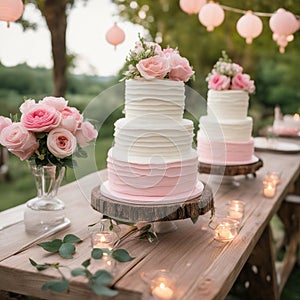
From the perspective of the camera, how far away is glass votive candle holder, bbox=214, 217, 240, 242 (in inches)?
65.6

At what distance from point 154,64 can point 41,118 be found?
0.41 meters

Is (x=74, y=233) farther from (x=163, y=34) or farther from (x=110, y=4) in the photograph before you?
(x=163, y=34)

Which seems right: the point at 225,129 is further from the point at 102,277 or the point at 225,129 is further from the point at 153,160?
the point at 102,277

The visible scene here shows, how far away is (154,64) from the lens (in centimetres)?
163

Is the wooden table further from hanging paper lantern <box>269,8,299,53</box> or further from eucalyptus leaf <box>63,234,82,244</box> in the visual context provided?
hanging paper lantern <box>269,8,299,53</box>

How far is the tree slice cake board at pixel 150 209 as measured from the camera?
1.57m

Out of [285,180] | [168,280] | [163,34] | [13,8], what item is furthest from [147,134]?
[163,34]

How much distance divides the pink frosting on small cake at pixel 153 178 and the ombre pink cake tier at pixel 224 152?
2.59ft

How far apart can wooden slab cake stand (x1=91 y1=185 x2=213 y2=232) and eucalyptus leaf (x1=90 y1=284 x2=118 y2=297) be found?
357 millimetres

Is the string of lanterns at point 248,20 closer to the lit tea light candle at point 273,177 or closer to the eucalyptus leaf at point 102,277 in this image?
→ the lit tea light candle at point 273,177

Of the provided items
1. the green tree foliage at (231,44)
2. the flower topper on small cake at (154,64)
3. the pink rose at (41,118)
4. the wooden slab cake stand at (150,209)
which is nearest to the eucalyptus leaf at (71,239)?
the wooden slab cake stand at (150,209)

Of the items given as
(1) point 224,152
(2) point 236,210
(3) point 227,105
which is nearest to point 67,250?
(2) point 236,210

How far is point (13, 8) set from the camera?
191 centimetres

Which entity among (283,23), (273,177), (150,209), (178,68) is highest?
(283,23)
